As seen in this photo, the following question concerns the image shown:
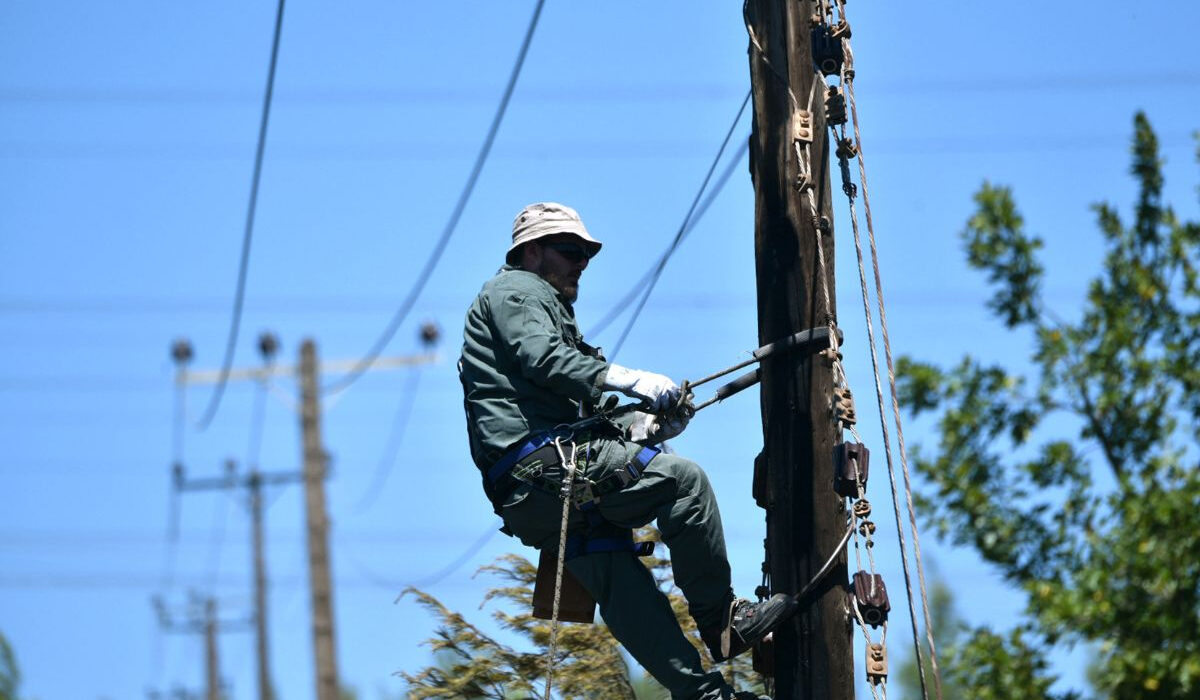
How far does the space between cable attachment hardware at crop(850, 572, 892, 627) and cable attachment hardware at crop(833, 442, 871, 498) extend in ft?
1.02

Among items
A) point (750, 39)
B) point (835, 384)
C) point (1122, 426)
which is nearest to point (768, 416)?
point (835, 384)

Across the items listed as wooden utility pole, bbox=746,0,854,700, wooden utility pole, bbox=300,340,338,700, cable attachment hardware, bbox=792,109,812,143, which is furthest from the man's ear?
wooden utility pole, bbox=300,340,338,700

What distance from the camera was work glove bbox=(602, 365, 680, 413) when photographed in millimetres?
6402

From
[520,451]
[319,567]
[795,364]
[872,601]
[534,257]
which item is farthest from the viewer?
[319,567]

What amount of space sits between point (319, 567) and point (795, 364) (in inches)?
481

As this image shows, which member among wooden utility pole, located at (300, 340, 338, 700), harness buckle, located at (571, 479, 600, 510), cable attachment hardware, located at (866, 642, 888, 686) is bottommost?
cable attachment hardware, located at (866, 642, 888, 686)

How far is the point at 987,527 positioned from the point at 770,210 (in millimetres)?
8926

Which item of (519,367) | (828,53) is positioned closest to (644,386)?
(519,367)

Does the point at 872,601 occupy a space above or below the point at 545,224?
below

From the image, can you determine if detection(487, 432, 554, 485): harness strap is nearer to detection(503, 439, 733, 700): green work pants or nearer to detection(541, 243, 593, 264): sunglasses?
detection(503, 439, 733, 700): green work pants

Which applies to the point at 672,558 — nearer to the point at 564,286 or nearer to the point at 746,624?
the point at 746,624

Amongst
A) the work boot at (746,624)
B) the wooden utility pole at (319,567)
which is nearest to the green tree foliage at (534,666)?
the work boot at (746,624)

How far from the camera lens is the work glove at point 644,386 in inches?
252

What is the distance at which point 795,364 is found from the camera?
6.62m
